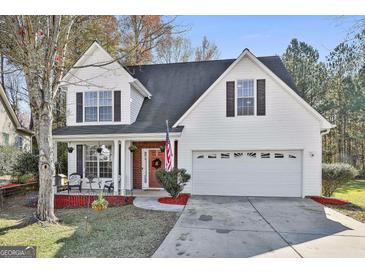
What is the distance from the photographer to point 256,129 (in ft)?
36.6

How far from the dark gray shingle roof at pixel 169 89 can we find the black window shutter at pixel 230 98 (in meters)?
2.29

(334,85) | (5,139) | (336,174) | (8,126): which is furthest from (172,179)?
(334,85)

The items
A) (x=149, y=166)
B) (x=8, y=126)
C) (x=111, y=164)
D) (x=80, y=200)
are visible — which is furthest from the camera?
(x=8, y=126)

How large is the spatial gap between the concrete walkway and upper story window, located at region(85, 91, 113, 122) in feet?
14.6

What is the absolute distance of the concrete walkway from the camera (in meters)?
8.80

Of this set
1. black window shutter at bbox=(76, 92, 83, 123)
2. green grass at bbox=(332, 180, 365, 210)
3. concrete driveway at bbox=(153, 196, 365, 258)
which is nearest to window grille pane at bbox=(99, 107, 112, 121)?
black window shutter at bbox=(76, 92, 83, 123)

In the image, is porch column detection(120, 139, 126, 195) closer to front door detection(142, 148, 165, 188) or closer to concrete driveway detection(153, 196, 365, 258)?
front door detection(142, 148, 165, 188)

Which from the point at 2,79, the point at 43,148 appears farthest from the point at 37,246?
the point at 2,79

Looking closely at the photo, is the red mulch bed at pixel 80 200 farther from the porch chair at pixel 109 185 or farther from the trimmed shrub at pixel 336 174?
the trimmed shrub at pixel 336 174

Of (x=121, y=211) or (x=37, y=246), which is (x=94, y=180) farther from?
(x=37, y=246)

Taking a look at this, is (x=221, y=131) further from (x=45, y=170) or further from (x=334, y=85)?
(x=334, y=85)

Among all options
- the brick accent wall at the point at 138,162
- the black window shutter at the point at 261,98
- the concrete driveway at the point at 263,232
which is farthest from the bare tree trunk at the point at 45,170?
the black window shutter at the point at 261,98

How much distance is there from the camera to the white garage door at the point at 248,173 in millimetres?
11086

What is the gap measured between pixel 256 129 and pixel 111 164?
7.10 meters
